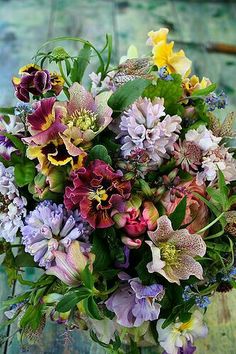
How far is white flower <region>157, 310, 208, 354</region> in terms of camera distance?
732 millimetres

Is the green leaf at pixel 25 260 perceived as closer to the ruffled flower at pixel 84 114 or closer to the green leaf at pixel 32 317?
the green leaf at pixel 32 317

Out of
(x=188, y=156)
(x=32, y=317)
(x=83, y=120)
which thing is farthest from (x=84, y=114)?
(x=32, y=317)

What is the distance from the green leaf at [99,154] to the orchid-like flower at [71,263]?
0.30ft

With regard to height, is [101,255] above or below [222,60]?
above

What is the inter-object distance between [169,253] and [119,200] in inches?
3.1

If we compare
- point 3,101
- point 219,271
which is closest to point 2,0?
point 3,101

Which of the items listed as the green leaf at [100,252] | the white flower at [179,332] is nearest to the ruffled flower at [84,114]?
the green leaf at [100,252]

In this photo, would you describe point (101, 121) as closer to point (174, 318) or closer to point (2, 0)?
point (174, 318)

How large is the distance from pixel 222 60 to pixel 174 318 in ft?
3.29

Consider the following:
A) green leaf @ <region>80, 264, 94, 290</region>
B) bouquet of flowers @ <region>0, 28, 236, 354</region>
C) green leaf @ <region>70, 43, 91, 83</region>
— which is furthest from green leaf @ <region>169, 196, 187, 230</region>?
green leaf @ <region>70, 43, 91, 83</region>

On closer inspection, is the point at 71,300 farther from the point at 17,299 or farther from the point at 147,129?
the point at 147,129

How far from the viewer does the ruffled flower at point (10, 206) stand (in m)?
0.68

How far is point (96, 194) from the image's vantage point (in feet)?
2.10

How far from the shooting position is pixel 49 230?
2.16 ft
